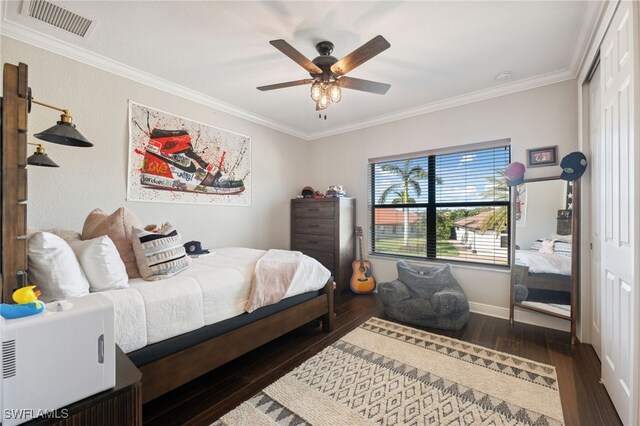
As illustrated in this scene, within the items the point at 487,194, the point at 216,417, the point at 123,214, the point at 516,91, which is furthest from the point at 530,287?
the point at 123,214

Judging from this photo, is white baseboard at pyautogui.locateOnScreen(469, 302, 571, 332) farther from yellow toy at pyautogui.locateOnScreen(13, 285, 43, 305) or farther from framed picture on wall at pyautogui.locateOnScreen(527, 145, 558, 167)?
yellow toy at pyautogui.locateOnScreen(13, 285, 43, 305)

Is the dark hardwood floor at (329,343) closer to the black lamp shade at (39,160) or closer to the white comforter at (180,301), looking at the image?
the white comforter at (180,301)

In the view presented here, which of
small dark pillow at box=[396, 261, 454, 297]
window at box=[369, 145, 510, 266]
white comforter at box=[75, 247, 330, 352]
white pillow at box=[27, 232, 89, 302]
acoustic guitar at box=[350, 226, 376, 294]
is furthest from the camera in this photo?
acoustic guitar at box=[350, 226, 376, 294]

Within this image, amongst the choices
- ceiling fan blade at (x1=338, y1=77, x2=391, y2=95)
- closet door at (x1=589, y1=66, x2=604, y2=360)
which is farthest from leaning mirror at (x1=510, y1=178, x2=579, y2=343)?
ceiling fan blade at (x1=338, y1=77, x2=391, y2=95)

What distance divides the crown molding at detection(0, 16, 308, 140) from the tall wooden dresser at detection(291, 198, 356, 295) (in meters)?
1.57

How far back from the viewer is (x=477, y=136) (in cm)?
312

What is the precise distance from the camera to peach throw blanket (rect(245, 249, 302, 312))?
196 cm

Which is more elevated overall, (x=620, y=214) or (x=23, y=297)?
(x=620, y=214)

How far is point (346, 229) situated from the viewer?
3871 millimetres

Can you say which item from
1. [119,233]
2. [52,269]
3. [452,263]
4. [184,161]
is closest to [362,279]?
[452,263]

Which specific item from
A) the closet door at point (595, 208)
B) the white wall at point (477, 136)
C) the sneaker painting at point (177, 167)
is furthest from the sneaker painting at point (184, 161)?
the closet door at point (595, 208)

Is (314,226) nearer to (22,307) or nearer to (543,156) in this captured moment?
(543,156)

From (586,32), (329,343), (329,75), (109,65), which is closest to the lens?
(586,32)

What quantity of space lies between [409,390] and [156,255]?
6.24ft
